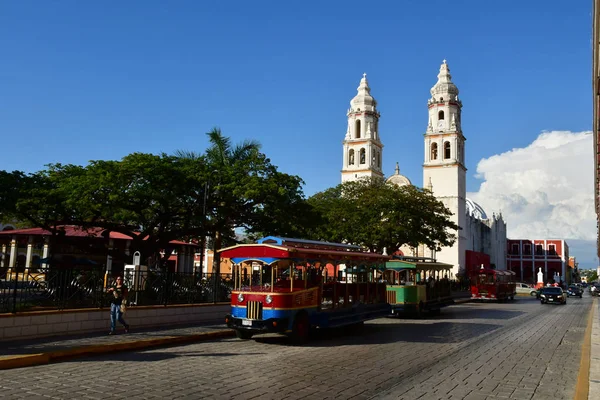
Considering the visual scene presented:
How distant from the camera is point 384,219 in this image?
124 ft

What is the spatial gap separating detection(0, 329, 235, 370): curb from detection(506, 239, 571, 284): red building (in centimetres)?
10162

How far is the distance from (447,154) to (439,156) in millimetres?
1289

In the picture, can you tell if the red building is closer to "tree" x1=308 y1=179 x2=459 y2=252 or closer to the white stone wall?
"tree" x1=308 y1=179 x2=459 y2=252

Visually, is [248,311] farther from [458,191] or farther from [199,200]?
[458,191]

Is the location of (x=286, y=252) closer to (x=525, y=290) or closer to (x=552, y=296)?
(x=552, y=296)

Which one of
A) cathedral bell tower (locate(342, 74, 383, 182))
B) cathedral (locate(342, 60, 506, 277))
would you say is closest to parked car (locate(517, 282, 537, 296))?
cathedral (locate(342, 60, 506, 277))

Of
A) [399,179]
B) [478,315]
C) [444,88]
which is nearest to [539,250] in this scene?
[399,179]

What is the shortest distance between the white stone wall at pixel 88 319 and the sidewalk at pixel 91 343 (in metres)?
0.29

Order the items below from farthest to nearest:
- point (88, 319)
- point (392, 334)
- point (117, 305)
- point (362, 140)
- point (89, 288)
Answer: point (362, 140) → point (392, 334) → point (89, 288) → point (88, 319) → point (117, 305)

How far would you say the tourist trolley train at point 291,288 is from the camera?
45.8ft

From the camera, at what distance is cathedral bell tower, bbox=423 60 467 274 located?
220ft

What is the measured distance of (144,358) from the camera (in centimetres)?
1130

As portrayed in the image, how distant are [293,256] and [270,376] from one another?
482 cm

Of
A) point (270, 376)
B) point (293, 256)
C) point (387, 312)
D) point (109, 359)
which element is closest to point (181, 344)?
point (109, 359)
